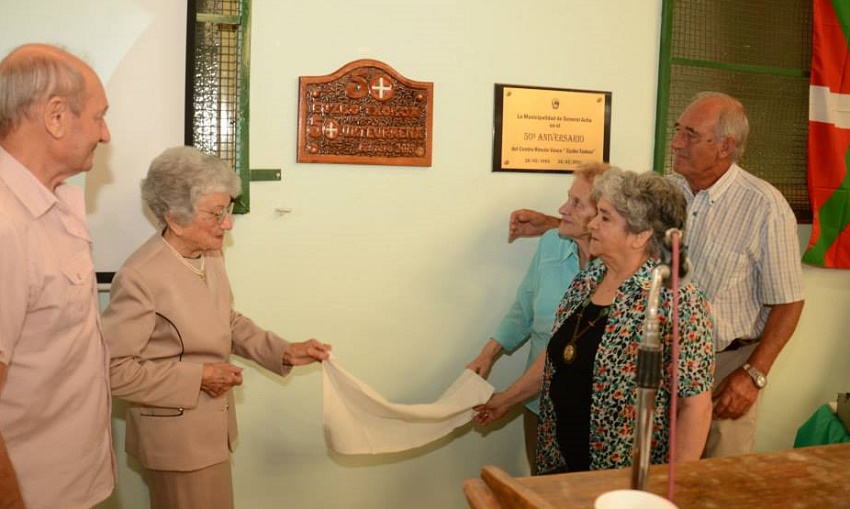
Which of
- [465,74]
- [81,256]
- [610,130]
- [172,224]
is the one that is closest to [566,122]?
[610,130]

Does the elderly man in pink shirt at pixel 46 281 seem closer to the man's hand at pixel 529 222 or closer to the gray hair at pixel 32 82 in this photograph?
the gray hair at pixel 32 82

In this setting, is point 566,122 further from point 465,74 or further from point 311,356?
point 311,356

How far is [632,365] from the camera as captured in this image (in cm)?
202

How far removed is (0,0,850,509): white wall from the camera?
102 inches

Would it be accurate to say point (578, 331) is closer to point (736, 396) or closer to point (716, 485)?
point (716, 485)

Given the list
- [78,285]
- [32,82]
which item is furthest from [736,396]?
[32,82]

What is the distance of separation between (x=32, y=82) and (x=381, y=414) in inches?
59.2

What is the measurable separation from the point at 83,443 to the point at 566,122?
7.12ft

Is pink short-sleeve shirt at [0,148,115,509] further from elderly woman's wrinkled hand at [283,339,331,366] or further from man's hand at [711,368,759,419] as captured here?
man's hand at [711,368,759,419]

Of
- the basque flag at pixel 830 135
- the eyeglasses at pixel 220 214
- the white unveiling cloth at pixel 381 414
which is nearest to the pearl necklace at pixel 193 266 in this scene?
the eyeglasses at pixel 220 214

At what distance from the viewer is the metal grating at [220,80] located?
102 inches

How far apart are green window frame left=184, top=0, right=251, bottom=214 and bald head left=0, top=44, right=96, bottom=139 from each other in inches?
36.0

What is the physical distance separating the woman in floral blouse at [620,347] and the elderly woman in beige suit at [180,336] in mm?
936

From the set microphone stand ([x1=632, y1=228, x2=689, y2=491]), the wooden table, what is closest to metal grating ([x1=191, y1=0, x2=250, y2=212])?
the wooden table
